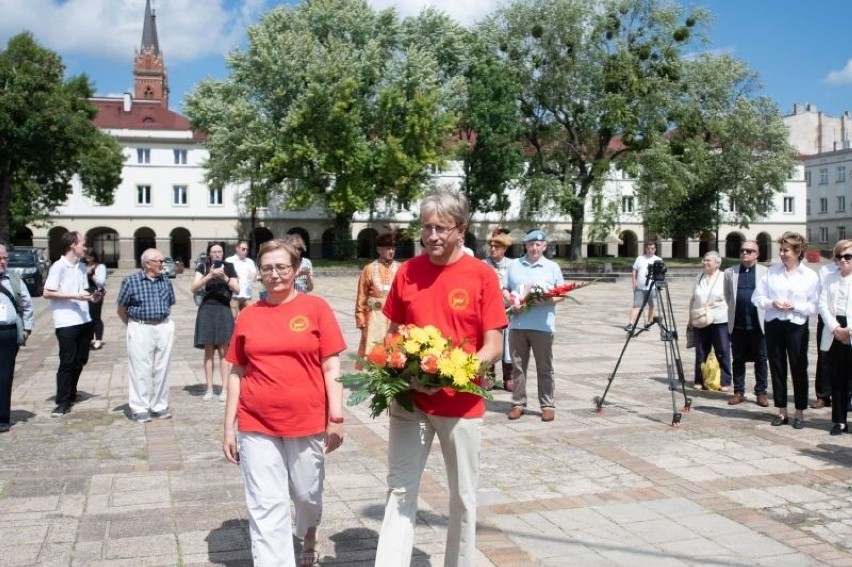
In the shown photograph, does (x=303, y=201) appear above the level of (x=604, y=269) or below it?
above

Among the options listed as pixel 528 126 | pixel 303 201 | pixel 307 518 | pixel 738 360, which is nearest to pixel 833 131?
pixel 528 126

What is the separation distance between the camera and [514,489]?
6496 millimetres

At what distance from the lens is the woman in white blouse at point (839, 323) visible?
8.20 m

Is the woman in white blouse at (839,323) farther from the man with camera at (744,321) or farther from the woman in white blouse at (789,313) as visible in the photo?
the man with camera at (744,321)

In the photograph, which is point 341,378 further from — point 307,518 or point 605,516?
point 605,516

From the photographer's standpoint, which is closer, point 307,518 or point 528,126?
point 307,518

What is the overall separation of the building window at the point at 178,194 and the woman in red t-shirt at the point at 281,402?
6478 centimetres

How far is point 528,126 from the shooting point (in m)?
51.4

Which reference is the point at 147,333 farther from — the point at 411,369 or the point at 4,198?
the point at 4,198

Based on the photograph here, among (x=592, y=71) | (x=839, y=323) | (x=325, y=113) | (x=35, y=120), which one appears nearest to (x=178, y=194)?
(x=325, y=113)

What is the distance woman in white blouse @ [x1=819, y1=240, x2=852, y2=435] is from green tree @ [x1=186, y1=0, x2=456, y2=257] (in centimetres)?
4009

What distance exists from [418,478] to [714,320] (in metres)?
8.17

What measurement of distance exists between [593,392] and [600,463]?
3.76m

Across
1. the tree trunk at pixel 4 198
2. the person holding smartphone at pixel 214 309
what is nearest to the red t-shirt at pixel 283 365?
the person holding smartphone at pixel 214 309
